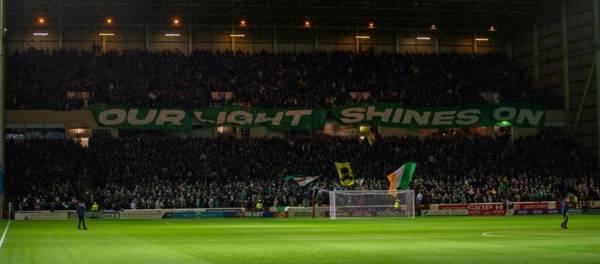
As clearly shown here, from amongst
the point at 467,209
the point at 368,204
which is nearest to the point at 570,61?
the point at 467,209

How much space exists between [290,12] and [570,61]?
2562 cm

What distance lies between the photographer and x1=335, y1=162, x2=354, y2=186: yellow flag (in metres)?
66.9

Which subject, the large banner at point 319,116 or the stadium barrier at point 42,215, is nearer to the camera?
the stadium barrier at point 42,215

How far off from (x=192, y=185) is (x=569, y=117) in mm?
35350

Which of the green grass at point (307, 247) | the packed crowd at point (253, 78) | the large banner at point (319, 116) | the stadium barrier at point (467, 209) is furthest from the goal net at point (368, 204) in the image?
the green grass at point (307, 247)

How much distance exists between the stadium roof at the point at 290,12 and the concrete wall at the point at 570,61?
68.3 inches

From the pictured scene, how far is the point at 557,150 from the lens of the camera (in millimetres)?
74125

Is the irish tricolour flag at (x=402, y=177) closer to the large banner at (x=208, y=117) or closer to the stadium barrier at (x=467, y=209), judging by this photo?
the stadium barrier at (x=467, y=209)

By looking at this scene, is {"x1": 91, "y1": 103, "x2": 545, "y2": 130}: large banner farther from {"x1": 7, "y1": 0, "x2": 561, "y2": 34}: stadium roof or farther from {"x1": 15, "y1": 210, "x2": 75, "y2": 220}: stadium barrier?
{"x1": 15, "y1": 210, "x2": 75, "y2": 220}: stadium barrier

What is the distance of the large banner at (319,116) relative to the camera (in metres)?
69.9

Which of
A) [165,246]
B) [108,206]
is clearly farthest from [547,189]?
[165,246]

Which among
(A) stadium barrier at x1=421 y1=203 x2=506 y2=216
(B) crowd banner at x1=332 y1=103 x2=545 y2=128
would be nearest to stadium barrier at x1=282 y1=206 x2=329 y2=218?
(A) stadium barrier at x1=421 y1=203 x2=506 y2=216

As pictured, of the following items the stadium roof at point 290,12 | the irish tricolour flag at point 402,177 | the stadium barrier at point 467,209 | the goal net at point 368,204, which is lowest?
the stadium barrier at point 467,209

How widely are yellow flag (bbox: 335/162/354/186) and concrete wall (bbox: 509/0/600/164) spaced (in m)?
22.1
